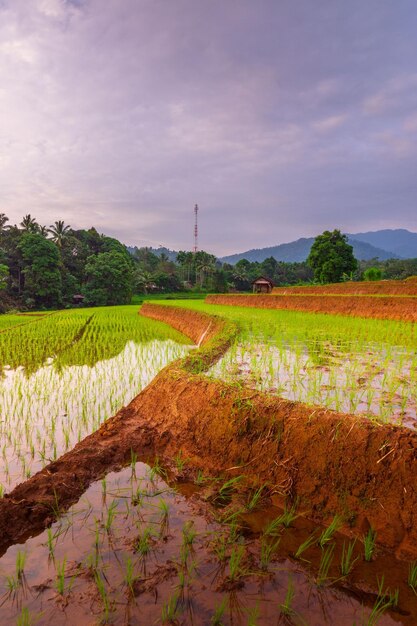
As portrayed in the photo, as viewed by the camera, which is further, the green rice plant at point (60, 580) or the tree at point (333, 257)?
the tree at point (333, 257)

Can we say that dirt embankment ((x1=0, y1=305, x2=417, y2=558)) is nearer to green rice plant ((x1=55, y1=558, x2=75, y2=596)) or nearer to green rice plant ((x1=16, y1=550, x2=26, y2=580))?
green rice plant ((x1=16, y1=550, x2=26, y2=580))

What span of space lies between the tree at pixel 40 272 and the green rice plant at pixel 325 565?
35864mm

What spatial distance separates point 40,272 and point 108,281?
6.60 m

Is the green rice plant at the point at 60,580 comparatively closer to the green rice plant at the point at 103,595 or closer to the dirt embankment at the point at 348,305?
the green rice plant at the point at 103,595

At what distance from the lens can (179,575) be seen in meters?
1.79

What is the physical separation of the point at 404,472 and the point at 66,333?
10836 millimetres

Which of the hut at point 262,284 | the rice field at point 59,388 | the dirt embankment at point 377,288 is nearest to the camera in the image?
the rice field at point 59,388

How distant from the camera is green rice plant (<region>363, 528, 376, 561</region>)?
193 cm

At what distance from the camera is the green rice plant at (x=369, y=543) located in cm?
193

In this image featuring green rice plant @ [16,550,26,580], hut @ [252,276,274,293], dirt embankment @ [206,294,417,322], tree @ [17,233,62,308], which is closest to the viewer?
green rice plant @ [16,550,26,580]

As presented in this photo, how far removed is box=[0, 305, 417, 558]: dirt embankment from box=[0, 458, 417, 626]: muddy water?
183 mm

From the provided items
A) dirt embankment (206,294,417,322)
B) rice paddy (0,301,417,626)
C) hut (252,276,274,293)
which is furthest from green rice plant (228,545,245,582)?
hut (252,276,274,293)

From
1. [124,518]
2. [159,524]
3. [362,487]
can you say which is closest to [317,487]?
[362,487]

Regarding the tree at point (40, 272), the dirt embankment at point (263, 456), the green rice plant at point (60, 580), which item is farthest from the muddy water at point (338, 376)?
the tree at point (40, 272)
